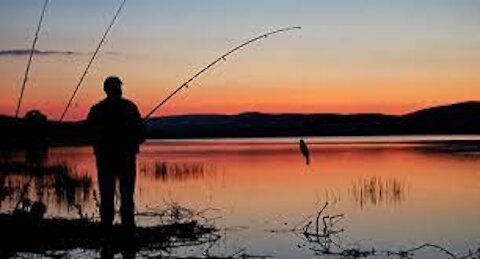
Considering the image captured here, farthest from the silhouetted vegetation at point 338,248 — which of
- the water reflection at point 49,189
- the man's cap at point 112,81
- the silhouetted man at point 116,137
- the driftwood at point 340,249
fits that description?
the water reflection at point 49,189

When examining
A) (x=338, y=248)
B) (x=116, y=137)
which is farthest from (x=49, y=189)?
(x=116, y=137)

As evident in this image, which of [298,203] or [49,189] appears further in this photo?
[49,189]

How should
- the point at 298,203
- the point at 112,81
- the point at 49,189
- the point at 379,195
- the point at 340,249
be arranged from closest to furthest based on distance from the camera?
the point at 112,81 < the point at 340,249 < the point at 298,203 < the point at 379,195 < the point at 49,189

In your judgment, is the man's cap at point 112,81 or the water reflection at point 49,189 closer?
the man's cap at point 112,81

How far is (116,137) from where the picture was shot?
7836mm

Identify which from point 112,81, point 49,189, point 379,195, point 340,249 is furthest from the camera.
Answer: point 49,189

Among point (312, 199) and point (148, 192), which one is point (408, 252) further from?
point (148, 192)

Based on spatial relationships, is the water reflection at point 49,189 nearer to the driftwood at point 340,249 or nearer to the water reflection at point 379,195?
the driftwood at point 340,249

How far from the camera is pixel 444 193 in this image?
23.7 meters

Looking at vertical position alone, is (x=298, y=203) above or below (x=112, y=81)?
below

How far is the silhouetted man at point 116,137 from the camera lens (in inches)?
307

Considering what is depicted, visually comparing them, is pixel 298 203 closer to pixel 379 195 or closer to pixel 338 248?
pixel 379 195

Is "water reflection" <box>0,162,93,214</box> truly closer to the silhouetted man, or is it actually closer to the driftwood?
the driftwood

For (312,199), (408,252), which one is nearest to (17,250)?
(408,252)
